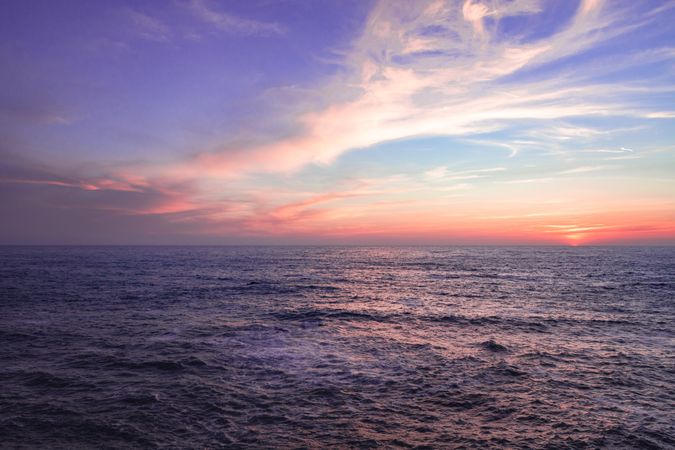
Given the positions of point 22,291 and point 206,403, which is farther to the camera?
point 22,291

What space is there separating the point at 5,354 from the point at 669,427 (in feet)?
95.1

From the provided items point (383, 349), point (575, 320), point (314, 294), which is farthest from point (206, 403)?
point (314, 294)

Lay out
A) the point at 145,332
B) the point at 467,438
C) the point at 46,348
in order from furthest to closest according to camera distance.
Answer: the point at 145,332
the point at 46,348
the point at 467,438

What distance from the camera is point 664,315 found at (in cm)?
3145

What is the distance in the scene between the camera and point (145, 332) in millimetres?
25031

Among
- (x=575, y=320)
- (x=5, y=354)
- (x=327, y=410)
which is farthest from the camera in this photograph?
(x=575, y=320)

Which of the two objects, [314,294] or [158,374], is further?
[314,294]

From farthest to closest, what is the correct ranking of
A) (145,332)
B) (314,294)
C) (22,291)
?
(314,294) < (22,291) < (145,332)

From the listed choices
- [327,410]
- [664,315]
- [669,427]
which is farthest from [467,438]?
[664,315]

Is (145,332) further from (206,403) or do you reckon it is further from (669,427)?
(669,427)

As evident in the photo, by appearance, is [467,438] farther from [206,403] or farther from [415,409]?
[206,403]

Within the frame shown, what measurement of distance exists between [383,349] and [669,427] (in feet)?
41.0

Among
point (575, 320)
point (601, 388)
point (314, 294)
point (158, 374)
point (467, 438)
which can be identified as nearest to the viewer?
point (467, 438)

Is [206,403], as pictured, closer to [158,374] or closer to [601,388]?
[158,374]
